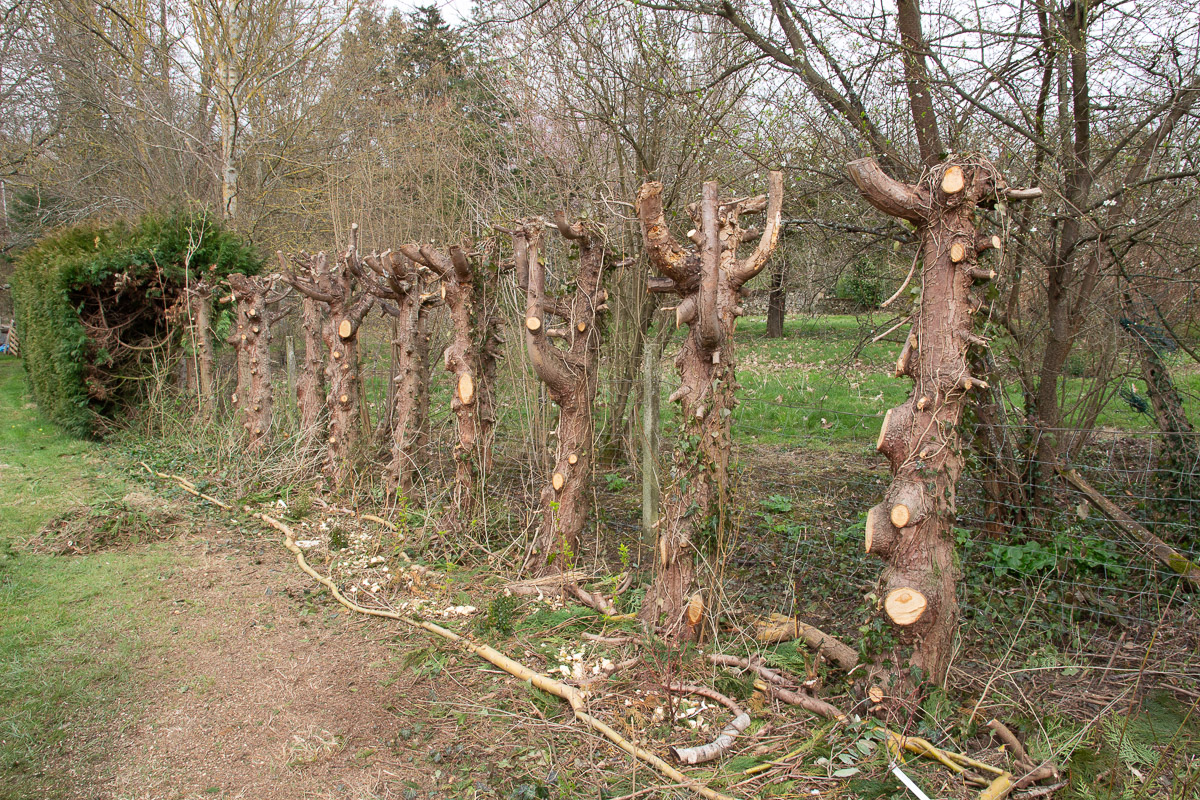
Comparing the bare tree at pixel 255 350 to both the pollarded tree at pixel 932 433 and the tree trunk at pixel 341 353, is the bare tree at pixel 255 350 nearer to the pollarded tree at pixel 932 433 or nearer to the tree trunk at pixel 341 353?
the tree trunk at pixel 341 353

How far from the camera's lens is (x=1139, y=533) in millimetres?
4441

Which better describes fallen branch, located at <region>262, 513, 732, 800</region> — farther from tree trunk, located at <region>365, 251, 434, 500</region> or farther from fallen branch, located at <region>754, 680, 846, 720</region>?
tree trunk, located at <region>365, 251, 434, 500</region>

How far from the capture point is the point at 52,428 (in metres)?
10.1

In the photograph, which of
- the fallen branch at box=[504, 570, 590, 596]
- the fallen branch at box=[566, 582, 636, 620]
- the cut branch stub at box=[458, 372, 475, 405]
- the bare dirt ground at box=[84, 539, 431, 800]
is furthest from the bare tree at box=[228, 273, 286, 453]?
the fallen branch at box=[566, 582, 636, 620]

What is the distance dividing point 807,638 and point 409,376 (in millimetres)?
3866

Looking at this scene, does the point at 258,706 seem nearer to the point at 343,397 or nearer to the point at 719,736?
the point at 719,736

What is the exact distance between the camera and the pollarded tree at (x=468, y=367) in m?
5.39

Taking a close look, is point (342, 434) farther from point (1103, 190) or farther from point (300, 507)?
point (1103, 190)

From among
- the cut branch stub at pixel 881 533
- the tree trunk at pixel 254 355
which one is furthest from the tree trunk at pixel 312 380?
the cut branch stub at pixel 881 533

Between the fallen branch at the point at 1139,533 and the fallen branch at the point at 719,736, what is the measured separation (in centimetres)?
267

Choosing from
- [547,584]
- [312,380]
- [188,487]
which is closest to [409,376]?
[312,380]

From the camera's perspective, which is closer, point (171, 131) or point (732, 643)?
point (732, 643)

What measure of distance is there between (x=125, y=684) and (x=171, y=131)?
13.2 metres

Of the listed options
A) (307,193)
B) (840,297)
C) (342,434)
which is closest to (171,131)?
(307,193)
